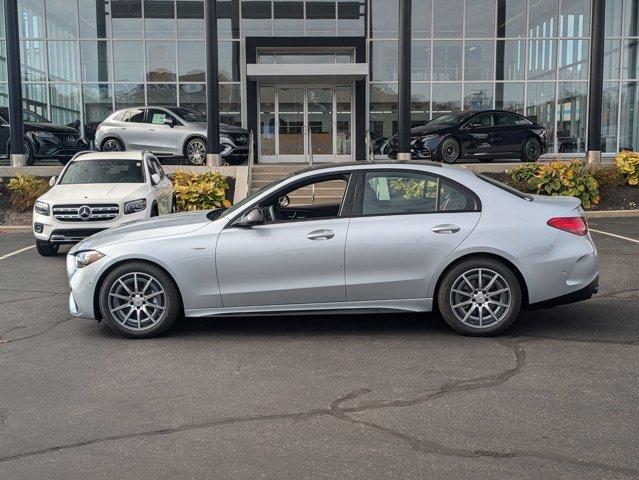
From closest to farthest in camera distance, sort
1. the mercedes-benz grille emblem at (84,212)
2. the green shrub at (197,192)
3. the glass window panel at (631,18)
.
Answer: the mercedes-benz grille emblem at (84,212) < the green shrub at (197,192) < the glass window panel at (631,18)

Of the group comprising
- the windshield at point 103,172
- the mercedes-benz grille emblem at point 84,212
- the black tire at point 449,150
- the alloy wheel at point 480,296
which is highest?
the black tire at point 449,150

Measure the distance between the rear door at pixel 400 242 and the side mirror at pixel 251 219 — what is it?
0.83m

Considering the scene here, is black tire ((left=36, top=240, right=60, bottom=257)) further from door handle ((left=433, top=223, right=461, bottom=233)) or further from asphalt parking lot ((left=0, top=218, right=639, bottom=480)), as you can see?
door handle ((left=433, top=223, right=461, bottom=233))

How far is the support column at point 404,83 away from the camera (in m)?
18.1

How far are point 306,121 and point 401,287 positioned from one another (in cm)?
1914

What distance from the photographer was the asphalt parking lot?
370cm

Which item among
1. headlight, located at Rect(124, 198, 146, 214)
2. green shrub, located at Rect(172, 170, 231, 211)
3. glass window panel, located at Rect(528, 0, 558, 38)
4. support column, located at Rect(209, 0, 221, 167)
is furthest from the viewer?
glass window panel, located at Rect(528, 0, 558, 38)

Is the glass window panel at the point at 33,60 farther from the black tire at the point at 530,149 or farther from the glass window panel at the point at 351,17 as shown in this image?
the black tire at the point at 530,149

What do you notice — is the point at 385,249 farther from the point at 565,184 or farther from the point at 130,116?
the point at 130,116

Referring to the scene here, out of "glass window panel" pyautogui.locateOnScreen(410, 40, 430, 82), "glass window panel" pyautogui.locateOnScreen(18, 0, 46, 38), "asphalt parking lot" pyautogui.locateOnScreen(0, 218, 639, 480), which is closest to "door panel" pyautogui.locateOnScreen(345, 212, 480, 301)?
"asphalt parking lot" pyautogui.locateOnScreen(0, 218, 639, 480)

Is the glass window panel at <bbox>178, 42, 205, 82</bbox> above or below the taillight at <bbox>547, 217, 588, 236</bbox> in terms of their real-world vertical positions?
above

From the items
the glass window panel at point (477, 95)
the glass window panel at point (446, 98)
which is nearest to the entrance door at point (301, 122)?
the glass window panel at point (446, 98)

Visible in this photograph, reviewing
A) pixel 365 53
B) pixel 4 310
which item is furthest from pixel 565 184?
pixel 4 310

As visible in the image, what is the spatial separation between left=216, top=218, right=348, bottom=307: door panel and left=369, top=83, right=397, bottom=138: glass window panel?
19081 mm
